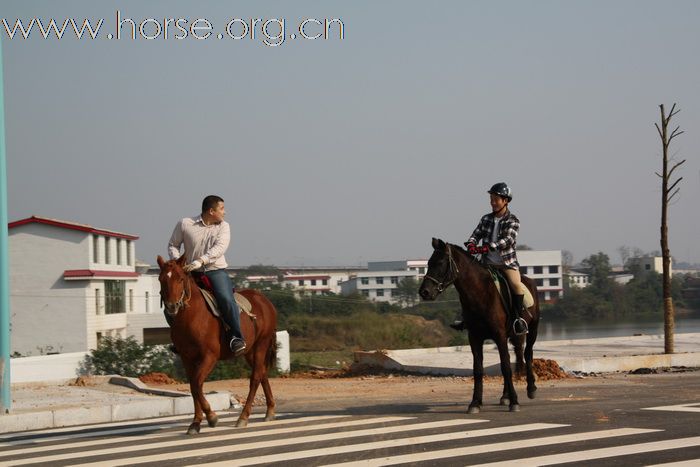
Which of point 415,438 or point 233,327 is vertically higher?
point 233,327

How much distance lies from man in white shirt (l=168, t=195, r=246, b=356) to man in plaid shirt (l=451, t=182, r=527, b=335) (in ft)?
9.50

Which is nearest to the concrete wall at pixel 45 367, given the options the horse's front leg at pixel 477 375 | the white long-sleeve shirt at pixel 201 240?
the white long-sleeve shirt at pixel 201 240

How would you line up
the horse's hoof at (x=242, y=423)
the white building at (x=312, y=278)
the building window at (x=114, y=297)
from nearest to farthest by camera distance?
the horse's hoof at (x=242, y=423), the building window at (x=114, y=297), the white building at (x=312, y=278)

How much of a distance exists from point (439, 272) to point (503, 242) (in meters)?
1.17

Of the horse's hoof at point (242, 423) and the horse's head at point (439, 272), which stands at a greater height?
the horse's head at point (439, 272)

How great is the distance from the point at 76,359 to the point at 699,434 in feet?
91.1

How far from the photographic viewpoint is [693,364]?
20.1m

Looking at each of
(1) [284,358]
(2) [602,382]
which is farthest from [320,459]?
(1) [284,358]

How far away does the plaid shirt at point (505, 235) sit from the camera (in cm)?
1139

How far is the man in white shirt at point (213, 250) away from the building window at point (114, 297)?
43752 millimetres

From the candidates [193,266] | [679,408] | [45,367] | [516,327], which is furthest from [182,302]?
[45,367]

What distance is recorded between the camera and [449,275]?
10.6 m

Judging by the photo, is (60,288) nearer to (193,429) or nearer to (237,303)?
(237,303)

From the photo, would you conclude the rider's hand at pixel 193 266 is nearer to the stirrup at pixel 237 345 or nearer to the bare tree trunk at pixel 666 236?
the stirrup at pixel 237 345
